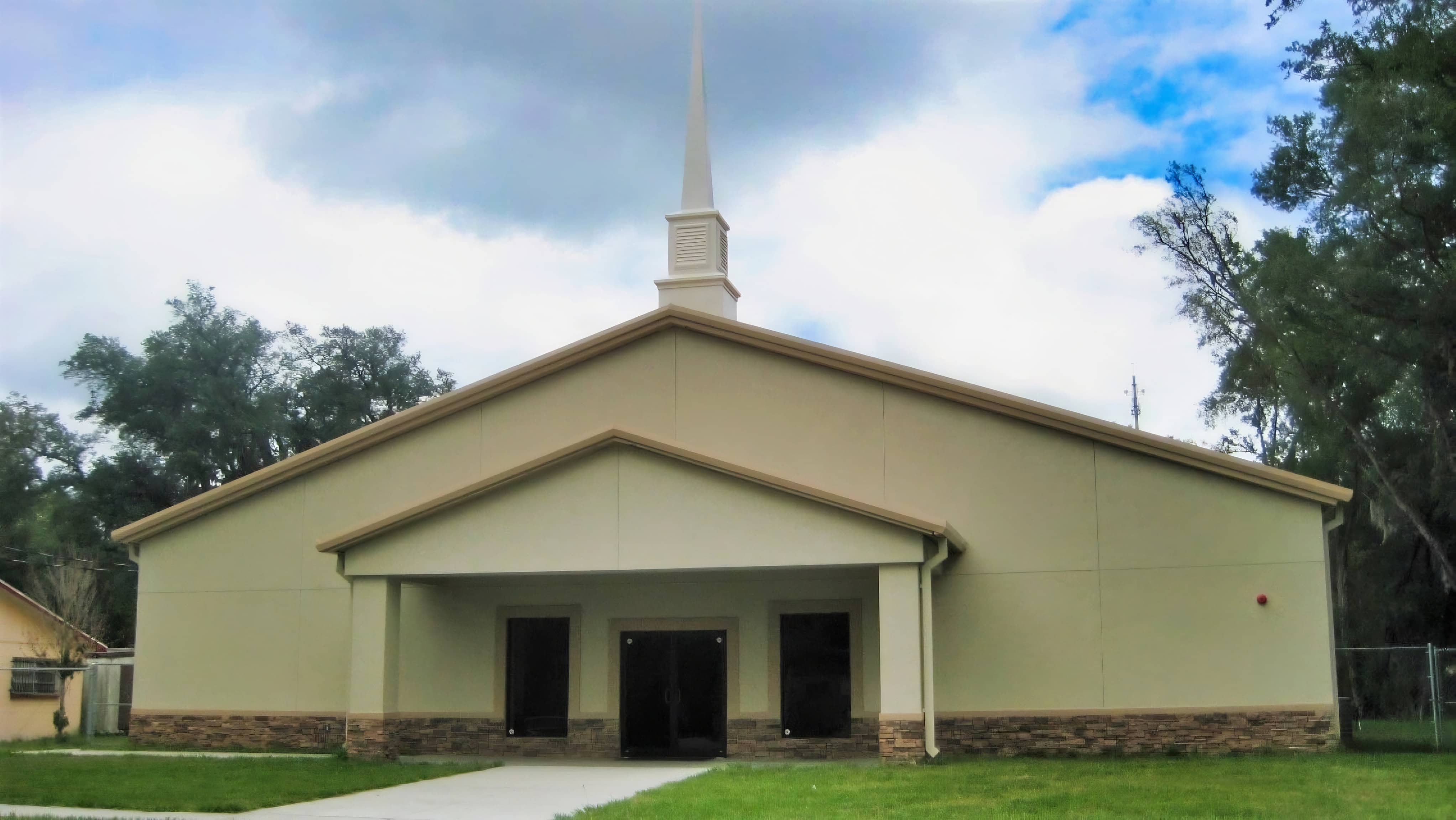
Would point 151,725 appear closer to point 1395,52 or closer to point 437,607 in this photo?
point 437,607

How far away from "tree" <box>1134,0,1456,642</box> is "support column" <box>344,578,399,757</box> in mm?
14300

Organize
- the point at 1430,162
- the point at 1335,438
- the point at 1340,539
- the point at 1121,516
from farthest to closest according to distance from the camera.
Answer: the point at 1340,539, the point at 1335,438, the point at 1430,162, the point at 1121,516

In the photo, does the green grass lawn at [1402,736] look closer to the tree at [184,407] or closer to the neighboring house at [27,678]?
the neighboring house at [27,678]

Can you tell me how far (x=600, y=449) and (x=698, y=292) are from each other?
23.8 feet

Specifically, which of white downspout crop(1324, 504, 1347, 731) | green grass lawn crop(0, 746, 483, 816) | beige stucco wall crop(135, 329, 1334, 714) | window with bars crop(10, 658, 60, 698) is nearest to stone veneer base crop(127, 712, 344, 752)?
beige stucco wall crop(135, 329, 1334, 714)

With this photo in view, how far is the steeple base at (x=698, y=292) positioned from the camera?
25.6 meters

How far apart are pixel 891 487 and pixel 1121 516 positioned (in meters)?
3.50

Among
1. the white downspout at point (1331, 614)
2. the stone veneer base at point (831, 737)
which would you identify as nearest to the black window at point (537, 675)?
the stone veneer base at point (831, 737)

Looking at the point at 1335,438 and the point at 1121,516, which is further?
the point at 1335,438

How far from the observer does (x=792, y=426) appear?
72.0ft

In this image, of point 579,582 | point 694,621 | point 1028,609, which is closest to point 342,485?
point 579,582

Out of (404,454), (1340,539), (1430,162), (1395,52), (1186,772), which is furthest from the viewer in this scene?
(1340,539)

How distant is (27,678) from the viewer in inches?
1209

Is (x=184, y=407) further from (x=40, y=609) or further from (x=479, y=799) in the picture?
(x=479, y=799)
